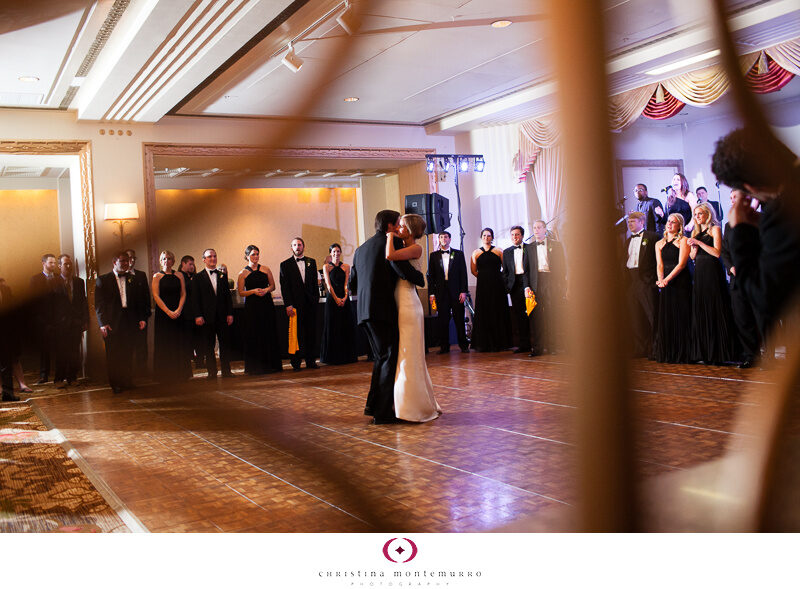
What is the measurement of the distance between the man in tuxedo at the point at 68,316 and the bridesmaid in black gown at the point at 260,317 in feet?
20.9

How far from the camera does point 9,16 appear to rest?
33 cm

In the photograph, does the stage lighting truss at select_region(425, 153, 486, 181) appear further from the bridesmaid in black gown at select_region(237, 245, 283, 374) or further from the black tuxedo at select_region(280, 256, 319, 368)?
the bridesmaid in black gown at select_region(237, 245, 283, 374)

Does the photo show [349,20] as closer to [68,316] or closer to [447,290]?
[68,316]

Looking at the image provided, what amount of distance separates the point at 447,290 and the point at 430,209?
0.99m

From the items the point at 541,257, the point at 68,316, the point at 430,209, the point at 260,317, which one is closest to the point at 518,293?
the point at 541,257

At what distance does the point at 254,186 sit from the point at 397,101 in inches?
264

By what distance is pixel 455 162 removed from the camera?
8.95 m

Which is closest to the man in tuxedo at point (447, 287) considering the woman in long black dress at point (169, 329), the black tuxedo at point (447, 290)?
the black tuxedo at point (447, 290)

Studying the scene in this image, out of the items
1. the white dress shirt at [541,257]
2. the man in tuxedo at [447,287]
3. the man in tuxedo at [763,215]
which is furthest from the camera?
the man in tuxedo at [447,287]

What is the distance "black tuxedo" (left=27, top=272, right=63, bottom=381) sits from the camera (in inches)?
13.7

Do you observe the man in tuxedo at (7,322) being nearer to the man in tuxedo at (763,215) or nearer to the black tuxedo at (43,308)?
the black tuxedo at (43,308)

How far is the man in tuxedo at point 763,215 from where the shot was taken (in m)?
0.28

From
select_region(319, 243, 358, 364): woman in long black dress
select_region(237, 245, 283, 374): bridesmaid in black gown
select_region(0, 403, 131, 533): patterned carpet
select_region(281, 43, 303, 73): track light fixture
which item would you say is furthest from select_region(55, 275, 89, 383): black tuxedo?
select_region(319, 243, 358, 364): woman in long black dress

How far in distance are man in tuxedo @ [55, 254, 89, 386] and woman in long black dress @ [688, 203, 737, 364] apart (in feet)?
17.2
